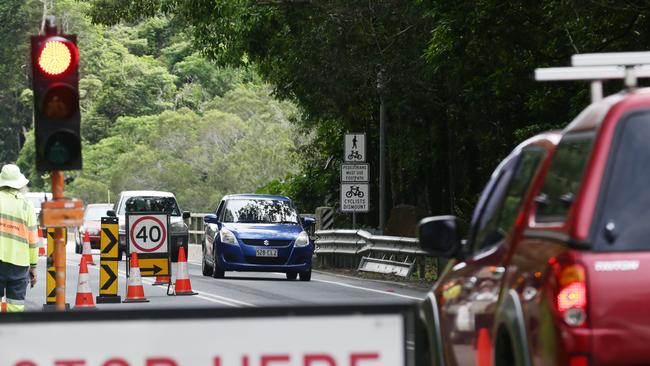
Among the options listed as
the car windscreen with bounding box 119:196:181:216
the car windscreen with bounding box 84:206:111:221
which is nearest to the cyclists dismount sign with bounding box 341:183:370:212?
the car windscreen with bounding box 119:196:181:216

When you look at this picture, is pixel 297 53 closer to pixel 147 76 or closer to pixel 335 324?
pixel 335 324

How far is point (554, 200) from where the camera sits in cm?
723

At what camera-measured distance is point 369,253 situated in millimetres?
32781

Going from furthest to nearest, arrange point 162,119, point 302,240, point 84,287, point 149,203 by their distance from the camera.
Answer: point 162,119
point 149,203
point 302,240
point 84,287

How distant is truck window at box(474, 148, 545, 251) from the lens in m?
8.06

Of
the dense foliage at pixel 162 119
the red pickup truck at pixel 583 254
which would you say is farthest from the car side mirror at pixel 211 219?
the red pickup truck at pixel 583 254

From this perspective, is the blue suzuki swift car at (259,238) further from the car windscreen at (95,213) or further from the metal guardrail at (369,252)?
the car windscreen at (95,213)

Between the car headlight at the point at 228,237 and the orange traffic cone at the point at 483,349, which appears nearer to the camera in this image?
the orange traffic cone at the point at 483,349

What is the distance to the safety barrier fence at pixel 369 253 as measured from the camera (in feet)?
97.1

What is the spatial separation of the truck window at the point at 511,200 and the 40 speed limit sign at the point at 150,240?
52.7ft

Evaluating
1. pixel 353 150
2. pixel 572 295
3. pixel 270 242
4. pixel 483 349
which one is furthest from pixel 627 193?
pixel 353 150

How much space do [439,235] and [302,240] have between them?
21.3 meters

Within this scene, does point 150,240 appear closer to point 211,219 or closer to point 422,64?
point 211,219

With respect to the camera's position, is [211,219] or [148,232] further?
[211,219]
